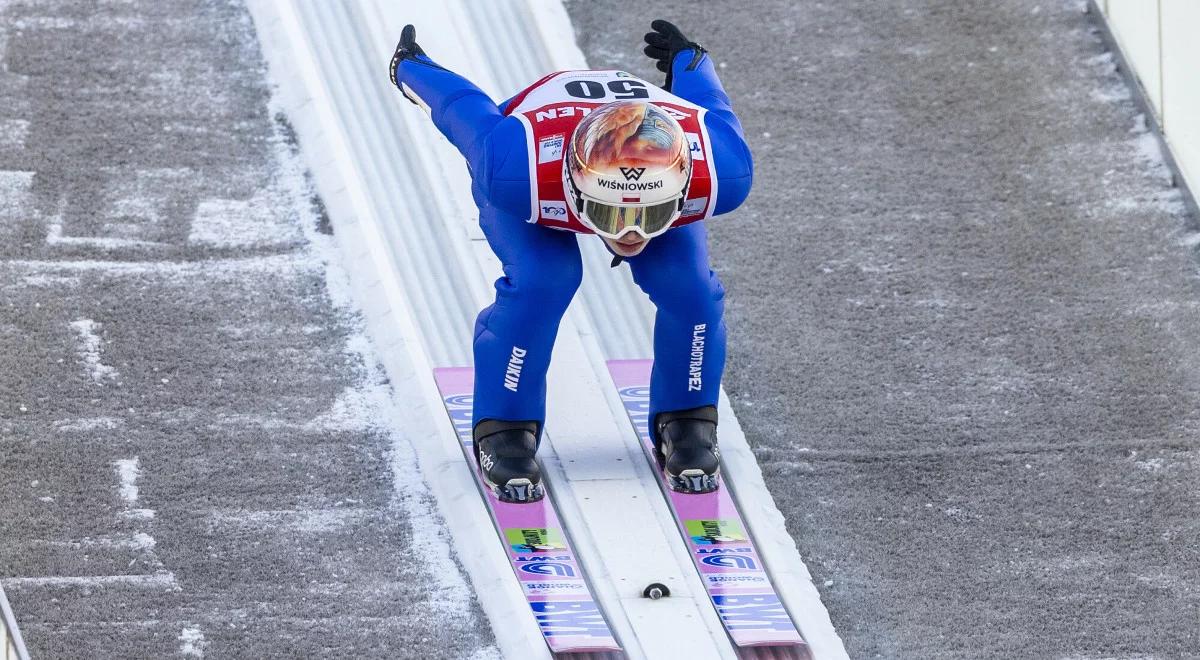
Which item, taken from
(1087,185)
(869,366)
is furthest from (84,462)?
(1087,185)

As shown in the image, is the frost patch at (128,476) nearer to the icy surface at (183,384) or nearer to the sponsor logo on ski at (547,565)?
the icy surface at (183,384)

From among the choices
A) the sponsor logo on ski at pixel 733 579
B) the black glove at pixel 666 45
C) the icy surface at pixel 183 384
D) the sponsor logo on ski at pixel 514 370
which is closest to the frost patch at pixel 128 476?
the icy surface at pixel 183 384

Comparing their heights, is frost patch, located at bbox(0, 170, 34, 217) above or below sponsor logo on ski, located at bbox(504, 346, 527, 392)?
above

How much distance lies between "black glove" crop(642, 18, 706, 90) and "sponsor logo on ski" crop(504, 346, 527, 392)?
93 centimetres

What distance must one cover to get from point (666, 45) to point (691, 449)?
116cm

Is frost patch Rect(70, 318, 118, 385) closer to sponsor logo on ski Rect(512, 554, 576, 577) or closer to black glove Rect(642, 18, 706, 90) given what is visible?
sponsor logo on ski Rect(512, 554, 576, 577)

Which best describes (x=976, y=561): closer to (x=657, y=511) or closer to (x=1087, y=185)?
(x=657, y=511)

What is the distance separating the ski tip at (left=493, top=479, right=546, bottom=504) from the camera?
4754mm

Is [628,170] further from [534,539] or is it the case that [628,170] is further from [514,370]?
[534,539]

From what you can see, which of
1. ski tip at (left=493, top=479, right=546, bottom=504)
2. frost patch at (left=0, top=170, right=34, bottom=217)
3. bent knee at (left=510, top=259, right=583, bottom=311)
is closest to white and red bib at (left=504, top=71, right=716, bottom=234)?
bent knee at (left=510, top=259, right=583, bottom=311)

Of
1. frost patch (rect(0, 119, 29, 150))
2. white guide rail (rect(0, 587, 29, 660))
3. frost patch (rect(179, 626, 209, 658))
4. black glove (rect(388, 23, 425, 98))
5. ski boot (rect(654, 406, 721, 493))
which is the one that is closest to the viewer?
white guide rail (rect(0, 587, 29, 660))

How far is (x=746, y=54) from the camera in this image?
6707 mm

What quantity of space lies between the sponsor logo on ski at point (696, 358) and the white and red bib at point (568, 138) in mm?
324

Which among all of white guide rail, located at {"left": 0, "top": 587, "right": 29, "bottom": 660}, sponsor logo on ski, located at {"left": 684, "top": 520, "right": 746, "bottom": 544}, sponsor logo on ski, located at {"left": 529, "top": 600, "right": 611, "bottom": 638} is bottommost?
sponsor logo on ski, located at {"left": 684, "top": 520, "right": 746, "bottom": 544}
